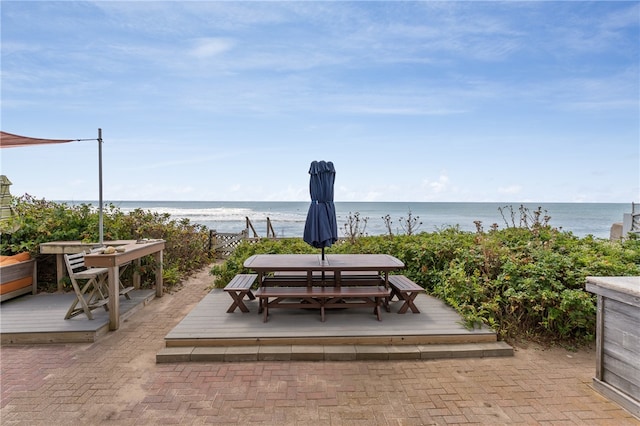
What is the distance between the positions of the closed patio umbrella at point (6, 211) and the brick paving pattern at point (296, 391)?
346 centimetres

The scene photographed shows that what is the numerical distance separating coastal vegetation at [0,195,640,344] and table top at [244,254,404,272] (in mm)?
1165

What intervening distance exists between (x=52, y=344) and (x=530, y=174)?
2982cm

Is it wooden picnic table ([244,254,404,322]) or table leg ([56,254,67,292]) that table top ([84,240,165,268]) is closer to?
wooden picnic table ([244,254,404,322])

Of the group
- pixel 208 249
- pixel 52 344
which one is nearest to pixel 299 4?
pixel 208 249

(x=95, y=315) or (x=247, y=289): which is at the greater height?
(x=247, y=289)

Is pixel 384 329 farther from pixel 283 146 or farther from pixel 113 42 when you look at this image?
pixel 283 146

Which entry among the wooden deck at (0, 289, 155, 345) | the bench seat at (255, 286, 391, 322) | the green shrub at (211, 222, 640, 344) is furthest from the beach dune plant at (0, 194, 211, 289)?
the bench seat at (255, 286, 391, 322)

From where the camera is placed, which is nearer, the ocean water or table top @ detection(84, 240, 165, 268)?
table top @ detection(84, 240, 165, 268)

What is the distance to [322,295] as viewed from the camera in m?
3.98

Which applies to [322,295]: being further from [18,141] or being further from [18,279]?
[18,279]

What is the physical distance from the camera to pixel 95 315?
451 cm

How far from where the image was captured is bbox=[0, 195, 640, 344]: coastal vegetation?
3.87m

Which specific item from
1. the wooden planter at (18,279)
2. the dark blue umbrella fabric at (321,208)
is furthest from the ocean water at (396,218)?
the dark blue umbrella fabric at (321,208)

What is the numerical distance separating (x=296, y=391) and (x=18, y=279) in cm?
566
